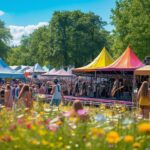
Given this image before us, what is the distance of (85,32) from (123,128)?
81.9 meters

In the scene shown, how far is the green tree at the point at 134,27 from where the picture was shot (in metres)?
45.2

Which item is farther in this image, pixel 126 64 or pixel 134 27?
pixel 134 27

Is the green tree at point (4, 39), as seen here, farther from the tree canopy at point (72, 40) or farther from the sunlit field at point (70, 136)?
the sunlit field at point (70, 136)

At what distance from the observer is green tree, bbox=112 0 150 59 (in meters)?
45.2

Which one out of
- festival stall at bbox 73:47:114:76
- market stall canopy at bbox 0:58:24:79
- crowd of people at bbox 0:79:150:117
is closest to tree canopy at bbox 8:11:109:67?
crowd of people at bbox 0:79:150:117

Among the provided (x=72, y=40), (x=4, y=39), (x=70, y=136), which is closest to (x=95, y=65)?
(x=70, y=136)

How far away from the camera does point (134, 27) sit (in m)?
45.5

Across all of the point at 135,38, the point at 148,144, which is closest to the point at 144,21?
the point at 135,38

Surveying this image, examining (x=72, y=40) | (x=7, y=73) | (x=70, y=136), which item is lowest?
(x=70, y=136)

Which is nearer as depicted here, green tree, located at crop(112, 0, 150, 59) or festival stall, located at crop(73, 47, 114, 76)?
festival stall, located at crop(73, 47, 114, 76)

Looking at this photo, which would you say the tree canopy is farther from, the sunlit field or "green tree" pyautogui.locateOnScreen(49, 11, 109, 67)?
the sunlit field

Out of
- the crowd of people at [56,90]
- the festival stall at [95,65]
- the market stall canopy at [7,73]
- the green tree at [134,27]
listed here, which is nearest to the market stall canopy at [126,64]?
the crowd of people at [56,90]

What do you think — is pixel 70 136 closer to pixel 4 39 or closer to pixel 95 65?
pixel 95 65

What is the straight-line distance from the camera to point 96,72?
34.0 meters
